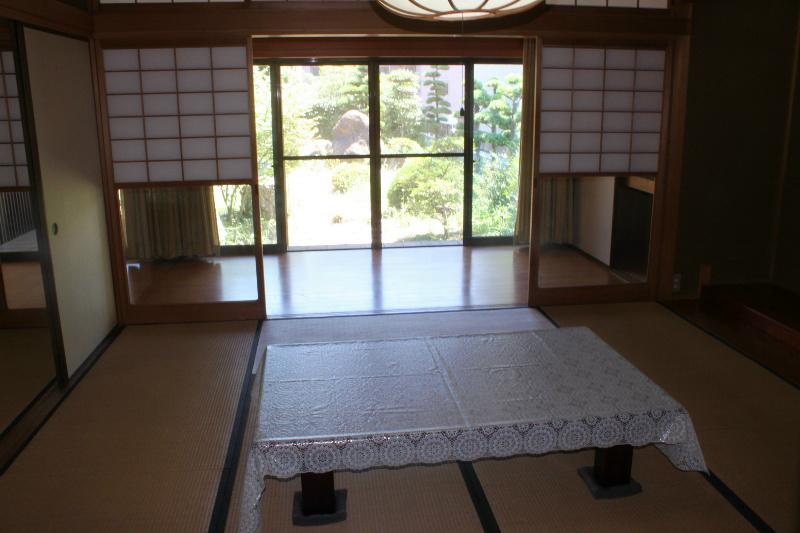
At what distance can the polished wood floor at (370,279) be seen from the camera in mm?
5457

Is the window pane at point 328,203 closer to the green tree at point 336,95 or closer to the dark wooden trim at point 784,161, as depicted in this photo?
the green tree at point 336,95

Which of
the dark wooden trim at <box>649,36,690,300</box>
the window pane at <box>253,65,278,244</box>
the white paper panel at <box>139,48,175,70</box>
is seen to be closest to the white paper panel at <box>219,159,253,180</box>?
the white paper panel at <box>139,48,175,70</box>

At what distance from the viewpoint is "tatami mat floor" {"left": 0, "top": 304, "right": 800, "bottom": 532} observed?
2.72 m

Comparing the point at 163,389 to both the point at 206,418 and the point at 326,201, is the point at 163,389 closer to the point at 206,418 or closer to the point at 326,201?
the point at 206,418

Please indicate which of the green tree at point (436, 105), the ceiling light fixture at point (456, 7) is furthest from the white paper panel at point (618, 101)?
the ceiling light fixture at point (456, 7)

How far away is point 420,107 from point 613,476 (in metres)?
4.97

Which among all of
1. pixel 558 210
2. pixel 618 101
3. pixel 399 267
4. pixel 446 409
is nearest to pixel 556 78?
pixel 618 101

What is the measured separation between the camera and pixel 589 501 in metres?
2.84

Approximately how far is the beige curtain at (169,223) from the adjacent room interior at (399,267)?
3cm

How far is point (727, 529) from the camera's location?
2.65 m

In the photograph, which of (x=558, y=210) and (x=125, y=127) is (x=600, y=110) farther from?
(x=125, y=127)

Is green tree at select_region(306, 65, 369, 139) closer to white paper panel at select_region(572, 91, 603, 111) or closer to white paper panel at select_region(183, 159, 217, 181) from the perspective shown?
white paper panel at select_region(183, 159, 217, 181)

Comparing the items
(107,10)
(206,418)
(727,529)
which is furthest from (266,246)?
(727,529)

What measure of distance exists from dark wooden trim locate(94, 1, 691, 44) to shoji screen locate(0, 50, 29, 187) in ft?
2.10
